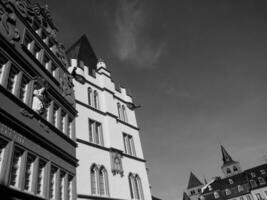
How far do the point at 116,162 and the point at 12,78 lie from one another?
33.0 ft

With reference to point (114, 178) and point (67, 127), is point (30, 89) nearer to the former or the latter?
point (67, 127)

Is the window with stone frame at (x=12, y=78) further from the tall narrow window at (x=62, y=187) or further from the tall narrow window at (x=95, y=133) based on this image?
the tall narrow window at (x=95, y=133)

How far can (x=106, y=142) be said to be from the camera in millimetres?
19547

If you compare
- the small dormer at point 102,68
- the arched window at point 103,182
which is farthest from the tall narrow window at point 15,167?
the small dormer at point 102,68

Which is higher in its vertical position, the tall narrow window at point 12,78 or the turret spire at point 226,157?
the turret spire at point 226,157

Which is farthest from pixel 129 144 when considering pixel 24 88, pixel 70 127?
pixel 24 88

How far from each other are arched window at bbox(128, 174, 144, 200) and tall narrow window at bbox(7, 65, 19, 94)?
1199 centimetres

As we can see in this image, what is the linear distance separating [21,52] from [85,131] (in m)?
7.47

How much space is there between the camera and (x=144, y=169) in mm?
21703

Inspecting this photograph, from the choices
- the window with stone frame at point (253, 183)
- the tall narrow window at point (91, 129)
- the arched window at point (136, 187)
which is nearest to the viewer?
the tall narrow window at point (91, 129)

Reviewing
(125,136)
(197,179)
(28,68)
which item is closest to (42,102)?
(28,68)

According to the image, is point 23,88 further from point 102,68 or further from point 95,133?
point 102,68

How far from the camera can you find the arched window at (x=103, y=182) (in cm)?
1633

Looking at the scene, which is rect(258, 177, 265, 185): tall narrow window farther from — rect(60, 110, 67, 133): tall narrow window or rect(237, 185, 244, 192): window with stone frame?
rect(60, 110, 67, 133): tall narrow window
